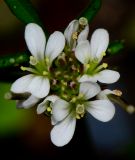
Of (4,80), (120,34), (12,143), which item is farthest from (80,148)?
(120,34)

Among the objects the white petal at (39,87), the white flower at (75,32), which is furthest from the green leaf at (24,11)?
the white petal at (39,87)

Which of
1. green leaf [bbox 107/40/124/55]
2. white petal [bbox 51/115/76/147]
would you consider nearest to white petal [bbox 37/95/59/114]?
white petal [bbox 51/115/76/147]

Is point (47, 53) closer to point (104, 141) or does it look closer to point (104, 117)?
point (104, 117)

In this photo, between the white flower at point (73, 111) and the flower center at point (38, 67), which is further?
the flower center at point (38, 67)

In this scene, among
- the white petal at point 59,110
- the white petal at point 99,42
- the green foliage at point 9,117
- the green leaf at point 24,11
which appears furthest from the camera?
the green foliage at point 9,117

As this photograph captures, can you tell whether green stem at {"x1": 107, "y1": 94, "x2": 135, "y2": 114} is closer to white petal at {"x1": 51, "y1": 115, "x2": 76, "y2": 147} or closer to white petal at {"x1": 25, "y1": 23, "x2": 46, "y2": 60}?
white petal at {"x1": 51, "y1": 115, "x2": 76, "y2": 147}

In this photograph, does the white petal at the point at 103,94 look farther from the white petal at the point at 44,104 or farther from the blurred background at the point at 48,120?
the blurred background at the point at 48,120

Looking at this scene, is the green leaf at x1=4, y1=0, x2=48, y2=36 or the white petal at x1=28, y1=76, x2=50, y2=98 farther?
the green leaf at x1=4, y1=0, x2=48, y2=36
